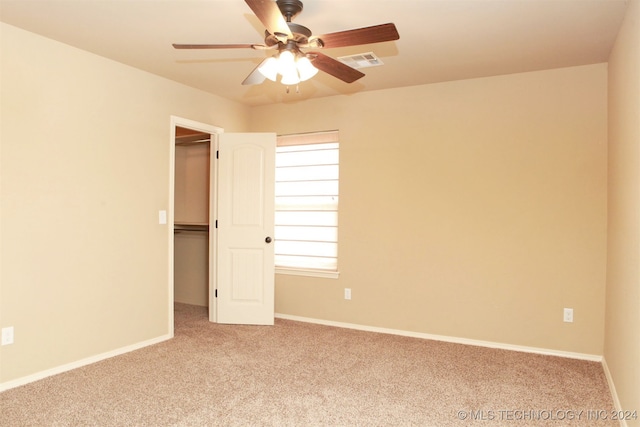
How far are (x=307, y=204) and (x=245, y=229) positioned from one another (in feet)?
2.37

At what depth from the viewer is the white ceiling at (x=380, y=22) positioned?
8.45ft

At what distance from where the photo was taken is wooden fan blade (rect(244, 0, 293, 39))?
185 centimetres

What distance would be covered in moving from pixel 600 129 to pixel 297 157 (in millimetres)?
2852

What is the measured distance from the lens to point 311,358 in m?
3.52

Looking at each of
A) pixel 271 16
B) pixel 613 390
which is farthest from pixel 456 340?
pixel 271 16

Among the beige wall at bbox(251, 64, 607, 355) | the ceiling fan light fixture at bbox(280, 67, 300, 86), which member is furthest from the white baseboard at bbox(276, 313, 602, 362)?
the ceiling fan light fixture at bbox(280, 67, 300, 86)

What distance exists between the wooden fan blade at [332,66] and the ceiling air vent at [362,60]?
2.44 feet

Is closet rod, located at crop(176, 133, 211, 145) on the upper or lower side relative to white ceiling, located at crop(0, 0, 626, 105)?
lower

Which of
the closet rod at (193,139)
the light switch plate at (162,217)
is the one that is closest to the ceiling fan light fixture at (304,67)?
the light switch plate at (162,217)

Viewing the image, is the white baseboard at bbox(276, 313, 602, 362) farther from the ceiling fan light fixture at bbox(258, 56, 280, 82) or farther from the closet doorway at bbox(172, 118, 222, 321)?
the ceiling fan light fixture at bbox(258, 56, 280, 82)

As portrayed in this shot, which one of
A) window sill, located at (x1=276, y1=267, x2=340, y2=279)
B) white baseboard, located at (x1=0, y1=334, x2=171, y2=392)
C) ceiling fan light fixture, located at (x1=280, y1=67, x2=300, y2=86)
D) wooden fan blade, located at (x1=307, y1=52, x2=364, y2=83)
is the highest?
wooden fan blade, located at (x1=307, y1=52, x2=364, y2=83)

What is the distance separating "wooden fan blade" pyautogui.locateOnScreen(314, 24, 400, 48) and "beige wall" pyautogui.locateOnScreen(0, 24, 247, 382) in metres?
2.15

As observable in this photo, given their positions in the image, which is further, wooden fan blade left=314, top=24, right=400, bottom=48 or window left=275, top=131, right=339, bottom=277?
window left=275, top=131, right=339, bottom=277

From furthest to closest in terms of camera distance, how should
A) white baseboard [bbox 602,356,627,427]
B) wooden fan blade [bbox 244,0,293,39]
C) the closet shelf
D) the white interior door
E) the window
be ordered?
the closet shelf, the window, the white interior door, white baseboard [bbox 602,356,627,427], wooden fan blade [bbox 244,0,293,39]
